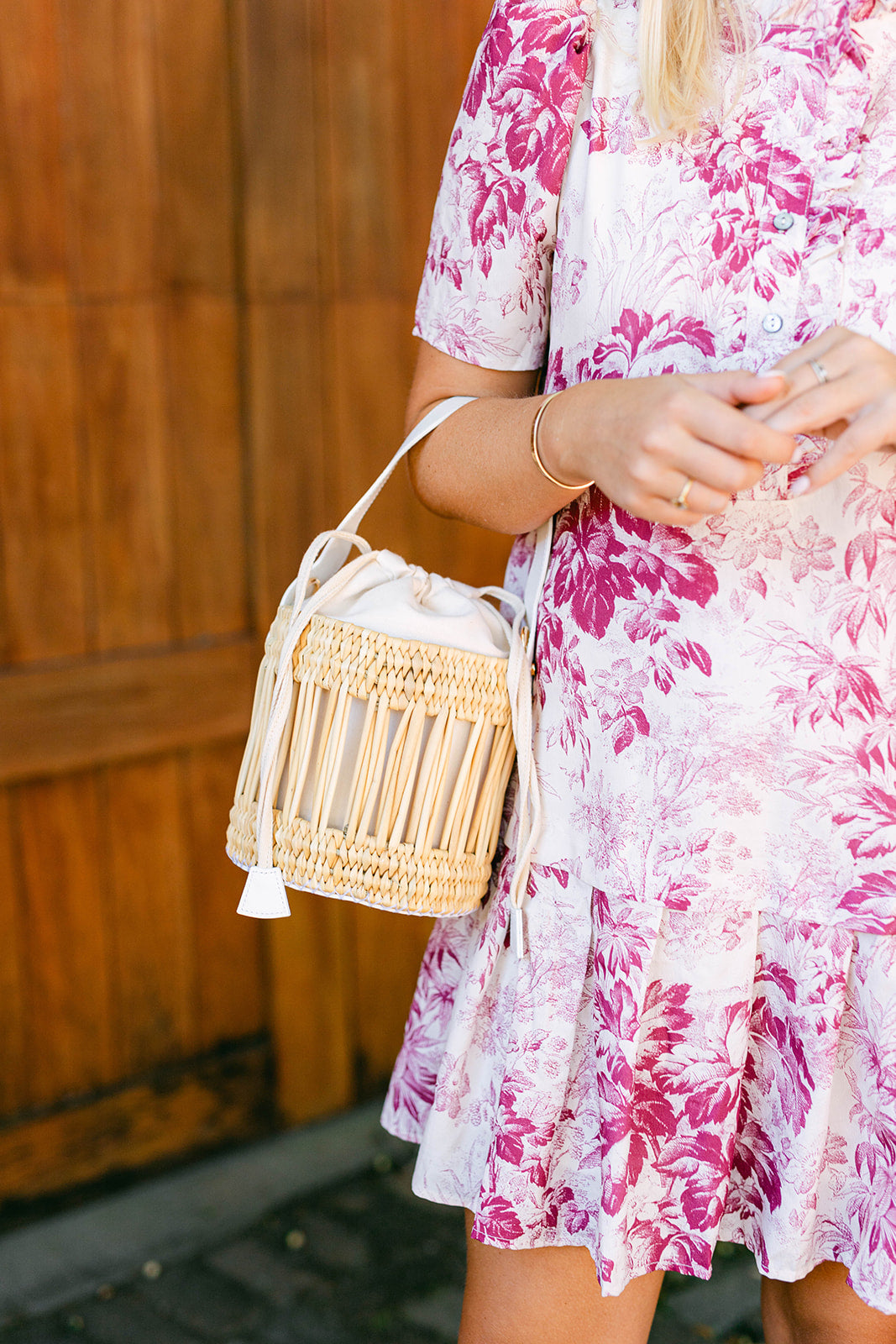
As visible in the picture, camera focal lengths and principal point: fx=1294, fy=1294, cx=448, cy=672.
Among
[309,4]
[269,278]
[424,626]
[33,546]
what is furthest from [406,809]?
[309,4]

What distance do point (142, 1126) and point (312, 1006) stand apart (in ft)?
1.23

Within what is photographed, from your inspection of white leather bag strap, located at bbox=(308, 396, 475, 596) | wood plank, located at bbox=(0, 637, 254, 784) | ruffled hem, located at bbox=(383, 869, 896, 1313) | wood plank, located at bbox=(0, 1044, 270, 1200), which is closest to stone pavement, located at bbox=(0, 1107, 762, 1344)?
Answer: wood plank, located at bbox=(0, 1044, 270, 1200)

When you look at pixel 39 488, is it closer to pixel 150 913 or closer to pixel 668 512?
pixel 150 913

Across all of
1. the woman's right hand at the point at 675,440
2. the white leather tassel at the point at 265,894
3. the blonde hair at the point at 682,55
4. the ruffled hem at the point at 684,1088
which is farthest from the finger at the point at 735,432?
the white leather tassel at the point at 265,894

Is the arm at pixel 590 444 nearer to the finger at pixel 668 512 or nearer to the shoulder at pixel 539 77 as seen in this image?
the finger at pixel 668 512

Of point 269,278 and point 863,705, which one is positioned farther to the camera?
point 269,278

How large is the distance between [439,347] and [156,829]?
1.30 m

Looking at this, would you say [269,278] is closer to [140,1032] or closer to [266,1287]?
[140,1032]

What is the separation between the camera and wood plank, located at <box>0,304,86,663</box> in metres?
1.93

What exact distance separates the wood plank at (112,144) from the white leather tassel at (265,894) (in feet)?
4.16

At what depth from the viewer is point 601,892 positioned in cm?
103

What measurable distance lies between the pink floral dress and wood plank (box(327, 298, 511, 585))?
3.95ft

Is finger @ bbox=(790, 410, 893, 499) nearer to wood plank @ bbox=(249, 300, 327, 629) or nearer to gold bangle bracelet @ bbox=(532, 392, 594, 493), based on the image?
gold bangle bracelet @ bbox=(532, 392, 594, 493)

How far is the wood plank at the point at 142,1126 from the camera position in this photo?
6.91 ft
